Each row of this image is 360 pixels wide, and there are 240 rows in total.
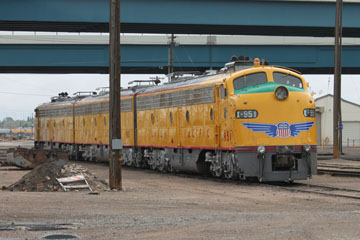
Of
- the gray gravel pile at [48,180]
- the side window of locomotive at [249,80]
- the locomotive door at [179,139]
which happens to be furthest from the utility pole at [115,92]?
the locomotive door at [179,139]

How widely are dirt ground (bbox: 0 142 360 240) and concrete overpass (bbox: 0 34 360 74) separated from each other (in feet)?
101

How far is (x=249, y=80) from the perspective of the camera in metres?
21.9

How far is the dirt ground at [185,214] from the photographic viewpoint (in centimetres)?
1142

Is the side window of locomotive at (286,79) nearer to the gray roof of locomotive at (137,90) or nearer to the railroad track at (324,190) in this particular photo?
the gray roof of locomotive at (137,90)

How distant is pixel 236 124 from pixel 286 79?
7.89 feet

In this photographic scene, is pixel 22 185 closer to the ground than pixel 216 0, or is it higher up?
closer to the ground

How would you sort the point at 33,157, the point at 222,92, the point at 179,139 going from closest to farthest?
the point at 222,92 < the point at 179,139 < the point at 33,157

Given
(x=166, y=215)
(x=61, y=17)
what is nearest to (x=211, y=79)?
(x=166, y=215)

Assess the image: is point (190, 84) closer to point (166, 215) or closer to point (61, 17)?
point (166, 215)

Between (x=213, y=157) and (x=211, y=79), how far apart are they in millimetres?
2679

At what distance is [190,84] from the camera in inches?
986

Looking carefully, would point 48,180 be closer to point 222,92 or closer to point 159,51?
point 222,92

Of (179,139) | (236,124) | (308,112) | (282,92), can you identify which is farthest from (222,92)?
(179,139)

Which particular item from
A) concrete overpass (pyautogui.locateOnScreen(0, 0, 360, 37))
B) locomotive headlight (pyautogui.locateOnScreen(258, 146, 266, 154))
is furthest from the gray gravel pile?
concrete overpass (pyautogui.locateOnScreen(0, 0, 360, 37))
